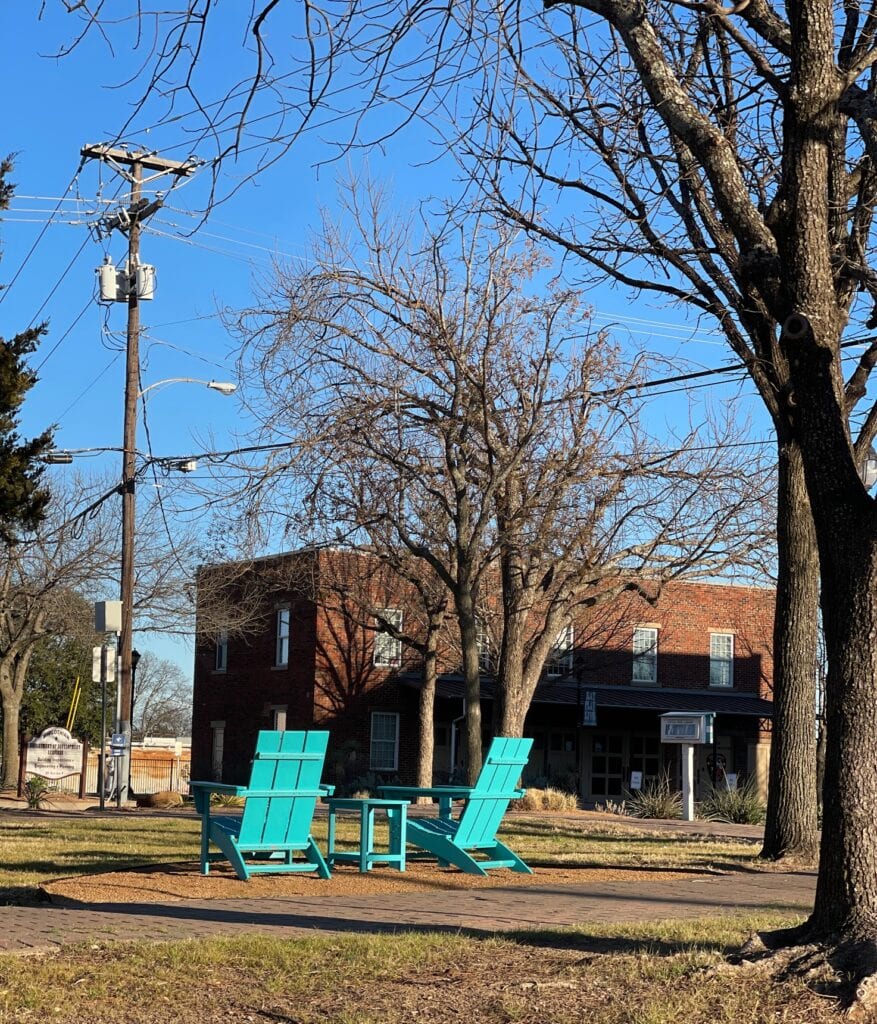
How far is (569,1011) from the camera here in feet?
19.0

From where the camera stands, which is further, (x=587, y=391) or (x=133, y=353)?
(x=133, y=353)

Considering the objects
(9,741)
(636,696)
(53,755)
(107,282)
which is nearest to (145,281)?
(107,282)

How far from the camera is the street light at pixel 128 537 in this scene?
24984 mm

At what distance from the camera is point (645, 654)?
4241 centimetres

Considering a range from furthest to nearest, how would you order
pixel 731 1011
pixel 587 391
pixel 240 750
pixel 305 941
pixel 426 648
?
pixel 240 750 < pixel 426 648 < pixel 587 391 < pixel 305 941 < pixel 731 1011

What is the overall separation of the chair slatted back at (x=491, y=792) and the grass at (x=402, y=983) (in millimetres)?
3797

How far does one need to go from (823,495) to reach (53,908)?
18.5ft

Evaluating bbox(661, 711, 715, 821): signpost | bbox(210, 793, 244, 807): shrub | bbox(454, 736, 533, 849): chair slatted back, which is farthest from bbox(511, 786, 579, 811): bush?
bbox(454, 736, 533, 849): chair slatted back

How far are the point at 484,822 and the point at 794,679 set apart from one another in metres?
4.16

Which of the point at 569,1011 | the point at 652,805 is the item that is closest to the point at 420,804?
the point at 652,805

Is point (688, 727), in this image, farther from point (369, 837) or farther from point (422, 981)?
point (422, 981)

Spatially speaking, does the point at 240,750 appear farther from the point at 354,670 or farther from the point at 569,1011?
the point at 569,1011

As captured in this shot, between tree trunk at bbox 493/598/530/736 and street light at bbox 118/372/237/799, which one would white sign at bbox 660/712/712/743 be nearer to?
tree trunk at bbox 493/598/530/736

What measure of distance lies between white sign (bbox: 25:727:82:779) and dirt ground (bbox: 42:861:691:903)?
39.3 feet
